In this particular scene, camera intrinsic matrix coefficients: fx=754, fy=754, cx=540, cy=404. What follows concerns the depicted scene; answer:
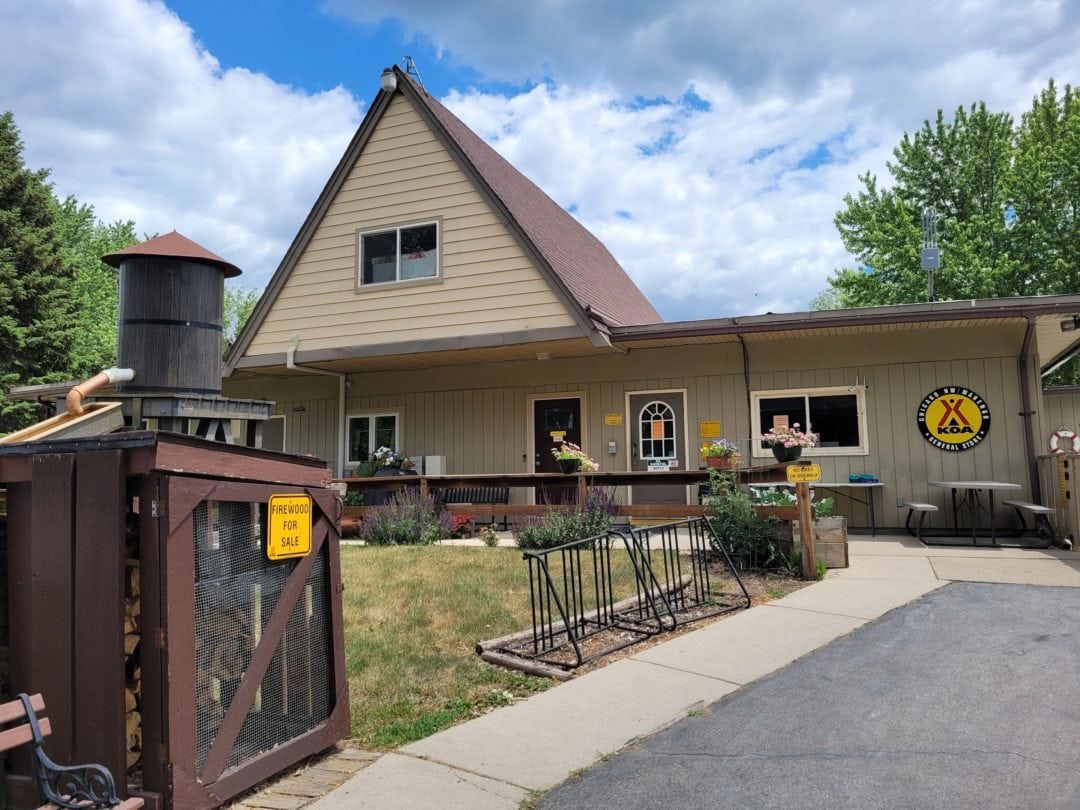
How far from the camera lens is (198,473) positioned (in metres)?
3.11

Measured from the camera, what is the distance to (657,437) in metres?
12.9

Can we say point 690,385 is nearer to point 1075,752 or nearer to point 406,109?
point 406,109

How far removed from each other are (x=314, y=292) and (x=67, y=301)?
15.8 m

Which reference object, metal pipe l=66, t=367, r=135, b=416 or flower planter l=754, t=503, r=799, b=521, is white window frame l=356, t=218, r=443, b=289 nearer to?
flower planter l=754, t=503, r=799, b=521

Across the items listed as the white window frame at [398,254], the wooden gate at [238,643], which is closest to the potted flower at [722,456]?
the white window frame at [398,254]

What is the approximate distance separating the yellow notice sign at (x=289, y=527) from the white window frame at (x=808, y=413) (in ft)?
31.3

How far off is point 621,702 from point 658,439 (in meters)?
8.61

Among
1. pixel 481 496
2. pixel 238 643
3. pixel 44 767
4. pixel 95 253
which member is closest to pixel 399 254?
pixel 481 496

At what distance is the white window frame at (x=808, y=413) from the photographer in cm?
1165

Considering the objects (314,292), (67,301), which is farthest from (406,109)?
(67,301)

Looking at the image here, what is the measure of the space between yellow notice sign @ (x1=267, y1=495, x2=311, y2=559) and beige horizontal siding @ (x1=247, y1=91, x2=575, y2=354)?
27.7ft

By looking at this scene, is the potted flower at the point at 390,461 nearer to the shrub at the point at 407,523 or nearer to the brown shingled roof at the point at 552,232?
the shrub at the point at 407,523

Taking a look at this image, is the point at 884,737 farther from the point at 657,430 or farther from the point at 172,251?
the point at 657,430

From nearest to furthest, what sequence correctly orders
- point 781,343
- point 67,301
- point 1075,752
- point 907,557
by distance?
1. point 1075,752
2. point 907,557
3. point 781,343
4. point 67,301
